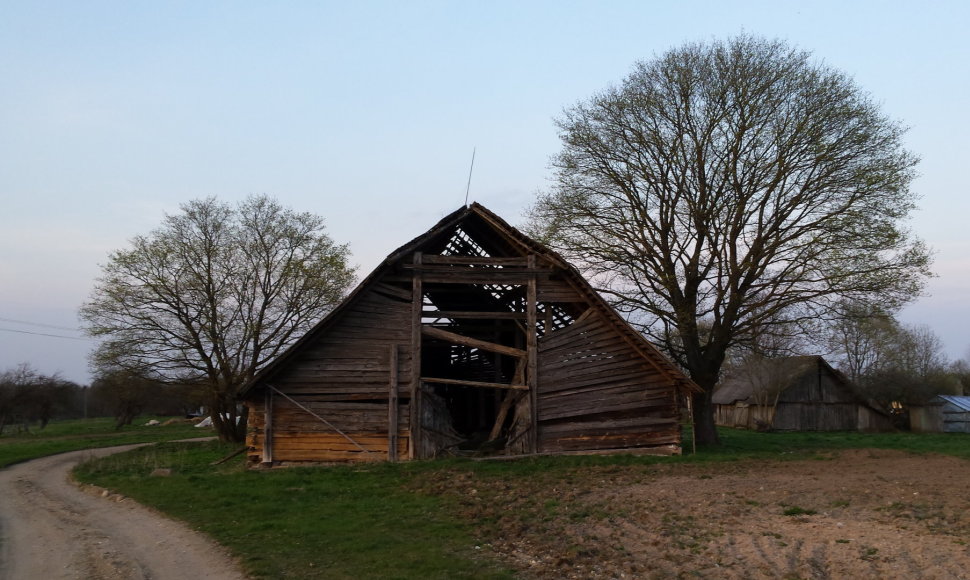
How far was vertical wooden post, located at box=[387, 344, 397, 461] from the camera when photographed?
2105 centimetres

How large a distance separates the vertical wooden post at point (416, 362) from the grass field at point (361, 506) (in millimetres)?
881

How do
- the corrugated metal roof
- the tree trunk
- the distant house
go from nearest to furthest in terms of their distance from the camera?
1. the tree trunk
2. the distant house
3. the corrugated metal roof

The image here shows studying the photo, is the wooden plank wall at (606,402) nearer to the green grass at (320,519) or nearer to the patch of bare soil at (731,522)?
the patch of bare soil at (731,522)

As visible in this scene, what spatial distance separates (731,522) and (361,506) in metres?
6.63

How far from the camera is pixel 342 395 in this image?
841 inches

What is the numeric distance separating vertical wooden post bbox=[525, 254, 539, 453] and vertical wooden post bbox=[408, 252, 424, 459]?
3.04m

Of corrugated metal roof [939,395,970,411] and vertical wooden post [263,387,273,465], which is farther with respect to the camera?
corrugated metal roof [939,395,970,411]

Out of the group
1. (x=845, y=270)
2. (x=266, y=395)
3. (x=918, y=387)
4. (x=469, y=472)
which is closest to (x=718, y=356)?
(x=845, y=270)

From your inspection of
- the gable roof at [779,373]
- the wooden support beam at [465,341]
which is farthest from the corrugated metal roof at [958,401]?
the wooden support beam at [465,341]

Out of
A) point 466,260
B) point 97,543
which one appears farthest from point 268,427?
point 97,543

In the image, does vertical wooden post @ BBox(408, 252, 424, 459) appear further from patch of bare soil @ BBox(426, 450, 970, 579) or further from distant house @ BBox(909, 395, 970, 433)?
distant house @ BBox(909, 395, 970, 433)

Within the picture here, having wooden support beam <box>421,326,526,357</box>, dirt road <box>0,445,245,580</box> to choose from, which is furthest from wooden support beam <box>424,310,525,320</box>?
dirt road <box>0,445,245,580</box>

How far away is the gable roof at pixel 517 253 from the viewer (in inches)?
821

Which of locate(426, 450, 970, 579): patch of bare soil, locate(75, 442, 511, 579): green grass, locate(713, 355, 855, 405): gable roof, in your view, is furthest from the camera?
locate(713, 355, 855, 405): gable roof
